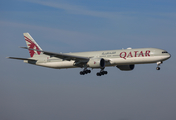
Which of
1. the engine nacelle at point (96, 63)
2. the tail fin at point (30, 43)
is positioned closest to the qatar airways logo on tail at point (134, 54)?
the engine nacelle at point (96, 63)

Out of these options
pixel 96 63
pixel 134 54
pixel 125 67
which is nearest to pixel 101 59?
pixel 96 63

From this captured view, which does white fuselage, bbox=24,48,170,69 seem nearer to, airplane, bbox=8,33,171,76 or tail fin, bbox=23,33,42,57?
airplane, bbox=8,33,171,76

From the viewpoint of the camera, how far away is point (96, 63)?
224 ft

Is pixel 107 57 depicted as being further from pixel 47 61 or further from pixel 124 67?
pixel 47 61

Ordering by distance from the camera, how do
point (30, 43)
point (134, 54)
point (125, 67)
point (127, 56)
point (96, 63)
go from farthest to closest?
point (30, 43), point (125, 67), point (96, 63), point (127, 56), point (134, 54)

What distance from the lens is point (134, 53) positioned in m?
67.1

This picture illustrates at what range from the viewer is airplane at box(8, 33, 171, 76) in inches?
2603

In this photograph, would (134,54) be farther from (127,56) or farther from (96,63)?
(96,63)

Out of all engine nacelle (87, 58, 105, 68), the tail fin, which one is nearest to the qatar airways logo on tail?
engine nacelle (87, 58, 105, 68)

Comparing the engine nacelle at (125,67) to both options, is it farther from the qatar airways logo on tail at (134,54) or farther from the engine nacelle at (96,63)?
the qatar airways logo on tail at (134,54)

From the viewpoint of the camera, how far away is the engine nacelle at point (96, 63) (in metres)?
67.9

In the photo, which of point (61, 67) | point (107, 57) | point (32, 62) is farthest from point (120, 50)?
point (32, 62)

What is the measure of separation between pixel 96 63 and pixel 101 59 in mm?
1374

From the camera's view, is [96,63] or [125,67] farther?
[125,67]
